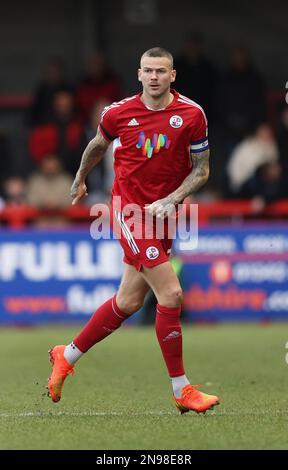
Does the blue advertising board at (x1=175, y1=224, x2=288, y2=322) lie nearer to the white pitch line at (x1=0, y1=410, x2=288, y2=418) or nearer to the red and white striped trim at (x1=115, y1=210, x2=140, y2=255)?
the red and white striped trim at (x1=115, y1=210, x2=140, y2=255)

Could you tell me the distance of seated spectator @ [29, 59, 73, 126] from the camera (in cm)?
1605

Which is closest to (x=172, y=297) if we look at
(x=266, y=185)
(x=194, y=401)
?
(x=194, y=401)

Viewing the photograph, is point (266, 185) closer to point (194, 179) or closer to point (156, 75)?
point (194, 179)

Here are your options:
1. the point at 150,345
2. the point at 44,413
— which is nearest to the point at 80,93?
the point at 150,345

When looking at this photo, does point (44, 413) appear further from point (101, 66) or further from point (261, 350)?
point (101, 66)

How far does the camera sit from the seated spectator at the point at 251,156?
1529cm

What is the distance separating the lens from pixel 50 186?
14.8m

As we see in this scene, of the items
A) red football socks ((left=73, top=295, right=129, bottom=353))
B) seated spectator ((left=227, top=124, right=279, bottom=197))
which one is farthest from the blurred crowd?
red football socks ((left=73, top=295, right=129, bottom=353))

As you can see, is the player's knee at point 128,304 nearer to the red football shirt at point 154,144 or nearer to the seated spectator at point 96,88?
the red football shirt at point 154,144

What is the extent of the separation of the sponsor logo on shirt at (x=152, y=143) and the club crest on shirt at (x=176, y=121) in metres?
0.08

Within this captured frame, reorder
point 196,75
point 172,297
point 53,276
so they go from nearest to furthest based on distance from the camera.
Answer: point 172,297, point 53,276, point 196,75

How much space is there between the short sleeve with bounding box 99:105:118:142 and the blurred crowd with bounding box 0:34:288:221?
731 centimetres

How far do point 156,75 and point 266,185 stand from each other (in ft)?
25.0

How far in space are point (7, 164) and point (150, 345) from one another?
5.31 m
